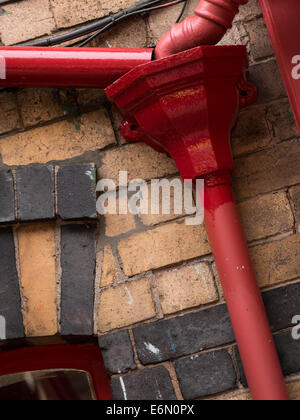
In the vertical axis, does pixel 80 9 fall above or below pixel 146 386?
above

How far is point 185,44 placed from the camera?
3.95 feet

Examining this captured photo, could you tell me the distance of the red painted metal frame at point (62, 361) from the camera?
4.87 ft

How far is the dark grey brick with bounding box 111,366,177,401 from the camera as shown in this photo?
4.24 ft

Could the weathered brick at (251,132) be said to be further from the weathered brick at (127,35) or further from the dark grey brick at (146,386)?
the dark grey brick at (146,386)

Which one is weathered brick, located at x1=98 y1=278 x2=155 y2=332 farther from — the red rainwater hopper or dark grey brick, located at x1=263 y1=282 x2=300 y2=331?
the red rainwater hopper

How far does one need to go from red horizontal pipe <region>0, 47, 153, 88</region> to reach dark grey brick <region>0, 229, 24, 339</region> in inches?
20.5

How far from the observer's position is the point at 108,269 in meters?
1.36

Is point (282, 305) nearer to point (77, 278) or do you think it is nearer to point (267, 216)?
point (267, 216)

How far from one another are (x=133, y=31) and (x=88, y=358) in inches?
41.3

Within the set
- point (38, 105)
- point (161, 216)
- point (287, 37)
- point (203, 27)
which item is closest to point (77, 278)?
point (161, 216)

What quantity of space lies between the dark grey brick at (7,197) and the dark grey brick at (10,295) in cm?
10

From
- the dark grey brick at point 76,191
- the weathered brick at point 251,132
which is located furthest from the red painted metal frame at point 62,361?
the weathered brick at point 251,132

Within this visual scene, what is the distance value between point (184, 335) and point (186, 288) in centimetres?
13
